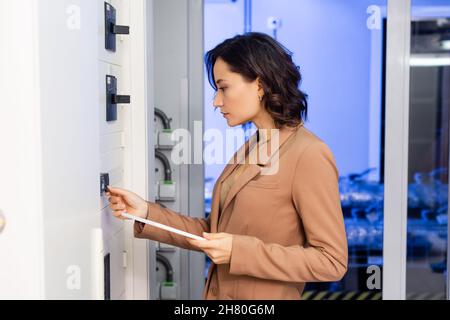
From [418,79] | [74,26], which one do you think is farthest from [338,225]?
[418,79]

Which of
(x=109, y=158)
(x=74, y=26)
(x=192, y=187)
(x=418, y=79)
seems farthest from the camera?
(x=418, y=79)

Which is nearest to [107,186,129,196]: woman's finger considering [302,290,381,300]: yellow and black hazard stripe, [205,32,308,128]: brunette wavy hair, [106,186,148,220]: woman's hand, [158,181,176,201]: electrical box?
[106,186,148,220]: woman's hand

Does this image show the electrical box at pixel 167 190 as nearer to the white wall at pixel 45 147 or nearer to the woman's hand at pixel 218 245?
the woman's hand at pixel 218 245

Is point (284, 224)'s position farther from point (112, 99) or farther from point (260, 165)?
point (112, 99)

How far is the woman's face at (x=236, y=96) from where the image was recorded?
5.16 ft

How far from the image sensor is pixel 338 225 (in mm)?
1454

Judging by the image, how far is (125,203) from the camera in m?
1.64

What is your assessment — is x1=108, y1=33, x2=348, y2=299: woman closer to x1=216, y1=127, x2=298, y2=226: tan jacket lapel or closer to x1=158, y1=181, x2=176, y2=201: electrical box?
x1=216, y1=127, x2=298, y2=226: tan jacket lapel

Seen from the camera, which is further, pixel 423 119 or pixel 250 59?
pixel 423 119

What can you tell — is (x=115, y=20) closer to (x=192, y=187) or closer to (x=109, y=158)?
(x=109, y=158)

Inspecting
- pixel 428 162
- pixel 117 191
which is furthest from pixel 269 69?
pixel 428 162

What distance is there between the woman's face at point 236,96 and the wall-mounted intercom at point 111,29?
326 millimetres

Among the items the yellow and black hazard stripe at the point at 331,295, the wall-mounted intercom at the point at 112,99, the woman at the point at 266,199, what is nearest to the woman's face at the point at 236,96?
the woman at the point at 266,199
